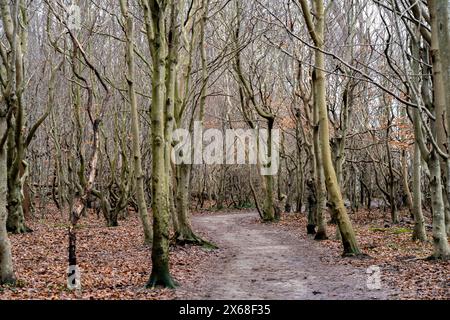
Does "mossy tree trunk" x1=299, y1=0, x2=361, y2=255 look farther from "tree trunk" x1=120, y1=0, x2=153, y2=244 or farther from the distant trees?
"tree trunk" x1=120, y1=0, x2=153, y2=244

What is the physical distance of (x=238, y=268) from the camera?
10.5m

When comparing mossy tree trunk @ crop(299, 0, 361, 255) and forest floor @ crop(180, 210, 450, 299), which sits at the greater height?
mossy tree trunk @ crop(299, 0, 361, 255)

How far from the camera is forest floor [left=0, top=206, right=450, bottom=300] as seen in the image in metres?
7.54

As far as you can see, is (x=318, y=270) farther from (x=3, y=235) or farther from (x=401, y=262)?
(x=3, y=235)

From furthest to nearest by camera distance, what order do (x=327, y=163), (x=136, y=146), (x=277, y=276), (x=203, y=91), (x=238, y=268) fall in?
(x=203, y=91), (x=136, y=146), (x=327, y=163), (x=238, y=268), (x=277, y=276)

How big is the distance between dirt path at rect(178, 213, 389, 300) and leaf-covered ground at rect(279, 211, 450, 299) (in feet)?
1.35

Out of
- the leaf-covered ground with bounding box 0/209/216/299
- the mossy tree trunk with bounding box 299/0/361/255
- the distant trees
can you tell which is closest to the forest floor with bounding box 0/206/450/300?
the leaf-covered ground with bounding box 0/209/216/299

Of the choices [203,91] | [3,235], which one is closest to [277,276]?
[3,235]

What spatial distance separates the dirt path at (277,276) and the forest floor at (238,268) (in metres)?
0.02

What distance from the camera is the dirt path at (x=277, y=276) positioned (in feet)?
25.1

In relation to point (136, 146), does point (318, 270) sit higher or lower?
lower

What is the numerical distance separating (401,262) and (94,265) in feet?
21.6

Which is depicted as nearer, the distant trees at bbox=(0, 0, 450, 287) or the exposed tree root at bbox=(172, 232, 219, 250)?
the distant trees at bbox=(0, 0, 450, 287)

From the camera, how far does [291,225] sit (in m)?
20.9
